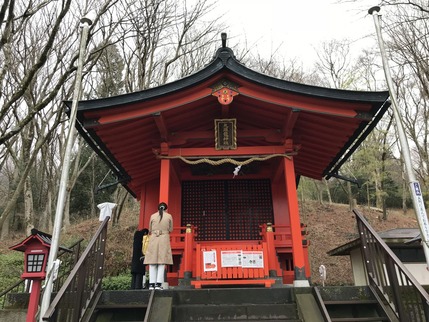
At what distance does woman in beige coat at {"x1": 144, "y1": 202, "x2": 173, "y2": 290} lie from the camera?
6.29 metres

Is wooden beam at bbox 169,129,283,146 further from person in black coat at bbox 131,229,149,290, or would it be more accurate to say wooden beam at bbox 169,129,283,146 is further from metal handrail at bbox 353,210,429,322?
person in black coat at bbox 131,229,149,290

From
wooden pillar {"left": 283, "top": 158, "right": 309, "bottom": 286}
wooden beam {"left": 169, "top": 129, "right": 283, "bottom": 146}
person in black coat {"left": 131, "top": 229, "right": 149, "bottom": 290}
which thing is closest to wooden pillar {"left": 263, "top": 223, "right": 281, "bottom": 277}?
wooden pillar {"left": 283, "top": 158, "right": 309, "bottom": 286}

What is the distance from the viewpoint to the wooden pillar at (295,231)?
21.6 feet

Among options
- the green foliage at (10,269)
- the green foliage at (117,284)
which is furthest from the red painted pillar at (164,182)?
the green foliage at (10,269)

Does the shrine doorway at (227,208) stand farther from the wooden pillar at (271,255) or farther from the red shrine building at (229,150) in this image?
the wooden pillar at (271,255)

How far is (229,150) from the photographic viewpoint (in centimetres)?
775

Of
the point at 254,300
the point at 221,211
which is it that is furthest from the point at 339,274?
the point at 254,300

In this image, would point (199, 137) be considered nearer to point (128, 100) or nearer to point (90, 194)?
point (128, 100)

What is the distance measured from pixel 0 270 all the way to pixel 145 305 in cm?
1175

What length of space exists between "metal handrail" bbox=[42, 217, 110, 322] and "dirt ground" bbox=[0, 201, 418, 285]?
406 inches

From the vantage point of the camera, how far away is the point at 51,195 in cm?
2012

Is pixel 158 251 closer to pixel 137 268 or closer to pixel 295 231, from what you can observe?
pixel 137 268

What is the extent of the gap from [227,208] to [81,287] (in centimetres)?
526

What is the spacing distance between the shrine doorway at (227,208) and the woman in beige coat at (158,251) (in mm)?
2701
